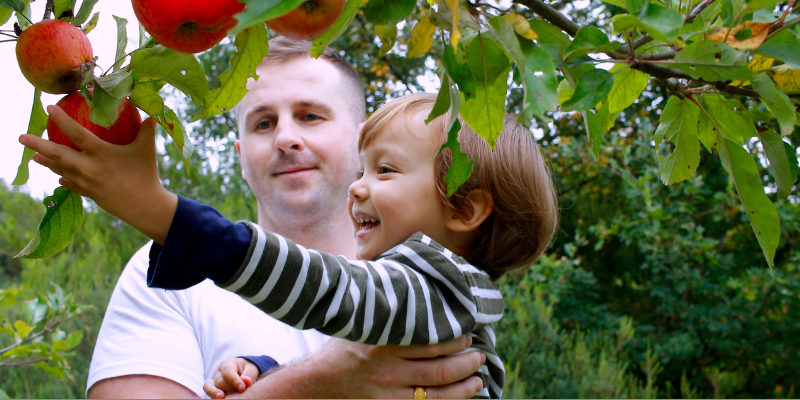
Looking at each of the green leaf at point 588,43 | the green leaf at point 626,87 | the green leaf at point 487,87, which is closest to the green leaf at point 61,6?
the green leaf at point 487,87

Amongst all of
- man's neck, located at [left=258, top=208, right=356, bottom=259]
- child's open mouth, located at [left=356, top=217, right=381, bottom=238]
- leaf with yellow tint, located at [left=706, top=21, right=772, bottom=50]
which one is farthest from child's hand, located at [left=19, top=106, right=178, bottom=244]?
man's neck, located at [left=258, top=208, right=356, bottom=259]

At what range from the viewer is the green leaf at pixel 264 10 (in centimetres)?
41

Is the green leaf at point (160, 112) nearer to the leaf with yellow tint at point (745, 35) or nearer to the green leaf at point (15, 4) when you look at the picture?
the green leaf at point (15, 4)

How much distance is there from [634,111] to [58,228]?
17.2 feet

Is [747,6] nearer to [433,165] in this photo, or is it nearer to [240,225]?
[240,225]

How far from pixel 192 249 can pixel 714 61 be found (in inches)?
27.0

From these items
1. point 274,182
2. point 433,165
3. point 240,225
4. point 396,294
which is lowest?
point 396,294

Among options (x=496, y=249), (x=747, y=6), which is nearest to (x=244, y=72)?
(x=747, y=6)

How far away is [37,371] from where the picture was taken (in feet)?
13.4

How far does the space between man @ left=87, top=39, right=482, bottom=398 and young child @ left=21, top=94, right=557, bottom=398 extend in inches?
7.3

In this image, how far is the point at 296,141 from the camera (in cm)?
221

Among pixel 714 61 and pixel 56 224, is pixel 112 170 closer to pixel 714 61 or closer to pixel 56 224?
pixel 56 224

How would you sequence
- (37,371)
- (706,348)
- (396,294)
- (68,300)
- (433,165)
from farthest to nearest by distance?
(706,348) < (37,371) < (68,300) < (433,165) < (396,294)

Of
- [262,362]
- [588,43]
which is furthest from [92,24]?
[262,362]
